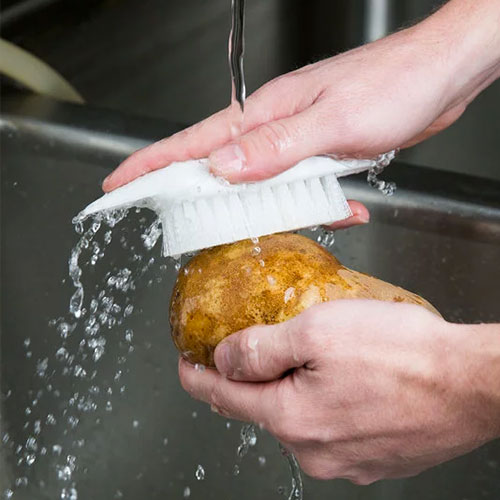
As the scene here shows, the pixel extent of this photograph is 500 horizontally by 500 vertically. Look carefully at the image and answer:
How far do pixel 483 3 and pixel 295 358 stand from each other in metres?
0.46

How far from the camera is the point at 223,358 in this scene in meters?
0.77

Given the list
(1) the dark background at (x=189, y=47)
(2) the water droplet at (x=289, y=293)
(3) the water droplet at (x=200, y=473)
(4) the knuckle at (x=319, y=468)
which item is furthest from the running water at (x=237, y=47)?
(1) the dark background at (x=189, y=47)

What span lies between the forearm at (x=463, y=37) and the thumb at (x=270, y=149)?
6.8 inches

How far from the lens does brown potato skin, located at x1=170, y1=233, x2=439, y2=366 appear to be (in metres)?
0.77

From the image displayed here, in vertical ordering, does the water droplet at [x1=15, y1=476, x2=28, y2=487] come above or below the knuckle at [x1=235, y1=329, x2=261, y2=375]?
below

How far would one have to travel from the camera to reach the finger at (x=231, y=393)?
0.79 metres

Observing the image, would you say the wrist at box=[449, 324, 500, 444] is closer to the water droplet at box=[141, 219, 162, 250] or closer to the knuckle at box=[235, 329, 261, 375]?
the knuckle at box=[235, 329, 261, 375]

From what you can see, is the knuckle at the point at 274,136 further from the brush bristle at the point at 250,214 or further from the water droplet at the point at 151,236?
the water droplet at the point at 151,236

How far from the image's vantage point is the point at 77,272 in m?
1.16

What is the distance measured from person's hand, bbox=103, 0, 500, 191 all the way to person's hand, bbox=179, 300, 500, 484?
0.16 m

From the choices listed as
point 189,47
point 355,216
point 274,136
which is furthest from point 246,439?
point 189,47

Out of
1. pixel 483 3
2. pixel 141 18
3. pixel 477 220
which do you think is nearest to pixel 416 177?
pixel 477 220

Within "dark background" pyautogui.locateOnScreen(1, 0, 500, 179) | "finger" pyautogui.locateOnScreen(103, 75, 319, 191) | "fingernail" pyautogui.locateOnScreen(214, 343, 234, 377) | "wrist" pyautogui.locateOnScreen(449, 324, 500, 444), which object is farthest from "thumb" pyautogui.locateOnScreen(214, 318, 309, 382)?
"dark background" pyautogui.locateOnScreen(1, 0, 500, 179)

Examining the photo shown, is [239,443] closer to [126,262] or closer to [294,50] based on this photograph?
[126,262]
